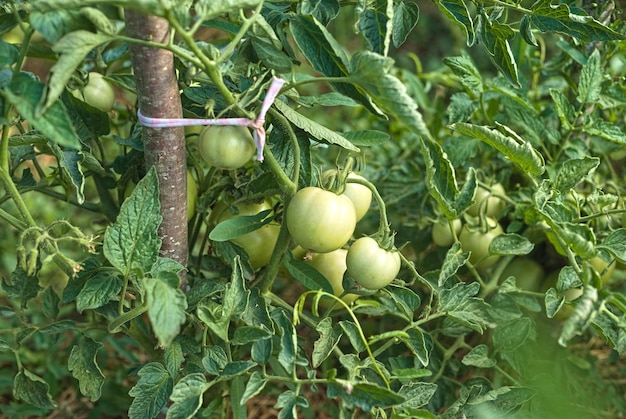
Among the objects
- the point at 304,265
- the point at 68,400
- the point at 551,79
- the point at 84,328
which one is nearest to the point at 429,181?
the point at 304,265

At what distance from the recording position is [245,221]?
60 cm

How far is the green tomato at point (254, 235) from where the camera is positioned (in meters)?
0.68

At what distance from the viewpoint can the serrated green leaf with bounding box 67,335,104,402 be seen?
0.62 meters

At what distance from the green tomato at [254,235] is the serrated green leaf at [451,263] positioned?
0.18 m

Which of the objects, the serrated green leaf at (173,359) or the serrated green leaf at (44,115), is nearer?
the serrated green leaf at (44,115)

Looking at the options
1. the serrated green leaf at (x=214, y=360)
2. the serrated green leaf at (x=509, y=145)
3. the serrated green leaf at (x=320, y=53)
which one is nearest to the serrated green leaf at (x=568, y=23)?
the serrated green leaf at (x=509, y=145)

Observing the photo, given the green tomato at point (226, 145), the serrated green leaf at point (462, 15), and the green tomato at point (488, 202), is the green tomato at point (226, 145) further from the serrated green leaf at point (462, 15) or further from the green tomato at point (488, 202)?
the green tomato at point (488, 202)

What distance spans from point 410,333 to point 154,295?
27cm

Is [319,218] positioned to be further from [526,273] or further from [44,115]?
[526,273]

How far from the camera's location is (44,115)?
44 cm

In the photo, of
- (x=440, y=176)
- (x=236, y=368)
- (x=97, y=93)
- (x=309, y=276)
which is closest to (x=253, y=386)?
(x=236, y=368)

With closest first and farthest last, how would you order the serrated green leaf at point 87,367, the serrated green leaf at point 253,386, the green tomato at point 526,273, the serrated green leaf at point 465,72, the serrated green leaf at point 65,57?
the serrated green leaf at point 65,57 < the serrated green leaf at point 253,386 < the serrated green leaf at point 87,367 < the serrated green leaf at point 465,72 < the green tomato at point 526,273

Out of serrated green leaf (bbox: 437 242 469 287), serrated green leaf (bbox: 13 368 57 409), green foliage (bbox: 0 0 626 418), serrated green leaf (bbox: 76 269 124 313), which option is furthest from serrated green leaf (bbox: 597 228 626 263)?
serrated green leaf (bbox: 13 368 57 409)

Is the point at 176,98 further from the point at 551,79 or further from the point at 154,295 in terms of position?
the point at 551,79
